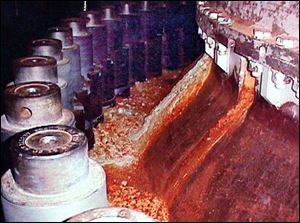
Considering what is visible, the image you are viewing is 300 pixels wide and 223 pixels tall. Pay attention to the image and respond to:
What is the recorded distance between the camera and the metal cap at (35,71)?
7.55ft

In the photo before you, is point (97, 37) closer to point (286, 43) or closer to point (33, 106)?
point (33, 106)

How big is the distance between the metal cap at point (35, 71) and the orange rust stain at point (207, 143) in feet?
3.08

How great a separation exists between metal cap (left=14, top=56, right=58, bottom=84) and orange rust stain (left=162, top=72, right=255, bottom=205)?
939 millimetres

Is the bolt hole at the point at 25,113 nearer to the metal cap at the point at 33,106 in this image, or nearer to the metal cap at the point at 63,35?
the metal cap at the point at 33,106

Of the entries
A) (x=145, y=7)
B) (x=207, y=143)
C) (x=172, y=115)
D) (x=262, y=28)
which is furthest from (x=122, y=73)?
(x=262, y=28)

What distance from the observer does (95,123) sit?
299cm

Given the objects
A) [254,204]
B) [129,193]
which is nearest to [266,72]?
[254,204]

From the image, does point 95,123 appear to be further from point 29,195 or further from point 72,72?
point 29,195

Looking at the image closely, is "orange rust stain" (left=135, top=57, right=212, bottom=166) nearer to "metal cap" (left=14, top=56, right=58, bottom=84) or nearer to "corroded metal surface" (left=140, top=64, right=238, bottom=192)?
"corroded metal surface" (left=140, top=64, right=238, bottom=192)

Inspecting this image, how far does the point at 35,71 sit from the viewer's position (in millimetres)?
2301

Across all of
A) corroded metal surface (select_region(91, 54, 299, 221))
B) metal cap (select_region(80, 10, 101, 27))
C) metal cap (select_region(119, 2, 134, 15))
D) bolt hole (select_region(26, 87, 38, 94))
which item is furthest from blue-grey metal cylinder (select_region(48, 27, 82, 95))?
metal cap (select_region(119, 2, 134, 15))

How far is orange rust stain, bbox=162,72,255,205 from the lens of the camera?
5.17 feet

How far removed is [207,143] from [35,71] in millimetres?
1071

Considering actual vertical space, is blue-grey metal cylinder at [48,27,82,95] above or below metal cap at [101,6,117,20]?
below
